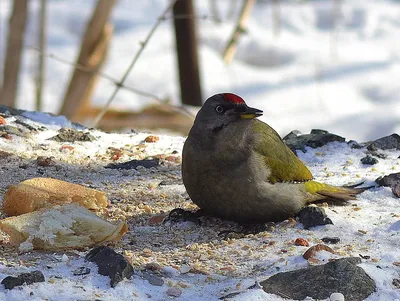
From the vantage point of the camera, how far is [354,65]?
479 inches

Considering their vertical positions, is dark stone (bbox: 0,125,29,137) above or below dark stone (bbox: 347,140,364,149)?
below

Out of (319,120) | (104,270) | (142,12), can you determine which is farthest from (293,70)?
(104,270)

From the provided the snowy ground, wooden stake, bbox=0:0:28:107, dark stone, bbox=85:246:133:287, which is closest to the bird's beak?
the snowy ground

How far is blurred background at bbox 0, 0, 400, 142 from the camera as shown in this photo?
835 centimetres

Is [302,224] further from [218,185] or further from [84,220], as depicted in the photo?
[84,220]

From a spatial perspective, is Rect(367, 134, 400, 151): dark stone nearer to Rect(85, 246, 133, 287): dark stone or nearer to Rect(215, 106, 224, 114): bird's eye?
Rect(215, 106, 224, 114): bird's eye

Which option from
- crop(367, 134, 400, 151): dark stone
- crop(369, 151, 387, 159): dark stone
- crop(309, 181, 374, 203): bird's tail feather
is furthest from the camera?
crop(367, 134, 400, 151): dark stone

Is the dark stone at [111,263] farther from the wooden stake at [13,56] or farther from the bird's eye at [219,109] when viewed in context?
the wooden stake at [13,56]

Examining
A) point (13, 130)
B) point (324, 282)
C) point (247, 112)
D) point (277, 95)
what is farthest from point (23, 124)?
point (277, 95)

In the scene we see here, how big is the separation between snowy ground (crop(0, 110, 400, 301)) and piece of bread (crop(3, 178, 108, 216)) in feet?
0.44

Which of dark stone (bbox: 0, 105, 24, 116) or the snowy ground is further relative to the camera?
dark stone (bbox: 0, 105, 24, 116)

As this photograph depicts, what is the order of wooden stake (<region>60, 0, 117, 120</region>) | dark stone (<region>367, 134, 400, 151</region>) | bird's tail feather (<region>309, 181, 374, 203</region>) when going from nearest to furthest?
bird's tail feather (<region>309, 181, 374, 203</region>)
dark stone (<region>367, 134, 400, 151</region>)
wooden stake (<region>60, 0, 117, 120</region>)

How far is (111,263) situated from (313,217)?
97cm

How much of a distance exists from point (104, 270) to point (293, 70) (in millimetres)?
9411
